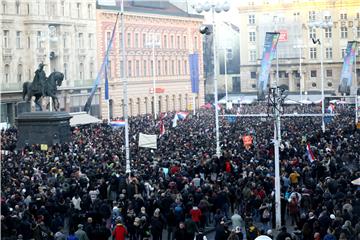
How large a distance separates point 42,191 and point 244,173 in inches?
291

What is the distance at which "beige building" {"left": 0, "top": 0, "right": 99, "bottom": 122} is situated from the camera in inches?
2694

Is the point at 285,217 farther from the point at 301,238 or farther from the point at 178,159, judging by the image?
the point at 178,159

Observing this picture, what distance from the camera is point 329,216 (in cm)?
1984

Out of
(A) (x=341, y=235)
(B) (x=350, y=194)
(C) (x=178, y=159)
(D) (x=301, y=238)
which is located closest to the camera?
(A) (x=341, y=235)

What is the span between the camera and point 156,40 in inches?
3541

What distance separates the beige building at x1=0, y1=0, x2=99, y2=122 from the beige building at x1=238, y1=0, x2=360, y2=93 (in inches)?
1281

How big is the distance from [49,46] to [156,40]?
61.0 ft

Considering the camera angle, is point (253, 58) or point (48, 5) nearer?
point (48, 5)

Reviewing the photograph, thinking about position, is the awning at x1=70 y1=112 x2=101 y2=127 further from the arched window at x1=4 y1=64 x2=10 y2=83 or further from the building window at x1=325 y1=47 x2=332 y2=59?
the building window at x1=325 y1=47 x2=332 y2=59

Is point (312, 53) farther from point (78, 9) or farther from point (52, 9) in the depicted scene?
point (52, 9)

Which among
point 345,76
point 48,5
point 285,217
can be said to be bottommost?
point 285,217

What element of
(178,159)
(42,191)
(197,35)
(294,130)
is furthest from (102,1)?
(42,191)

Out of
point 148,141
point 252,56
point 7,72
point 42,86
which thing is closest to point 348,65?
point 42,86

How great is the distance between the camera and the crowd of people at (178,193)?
19.6 m
